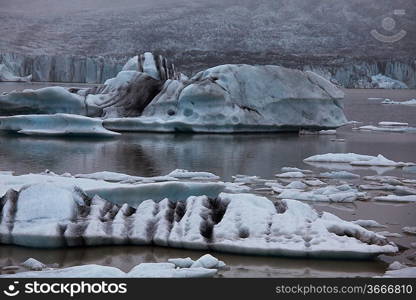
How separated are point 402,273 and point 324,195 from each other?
239cm

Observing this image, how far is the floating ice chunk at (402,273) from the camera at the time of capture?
141 inches

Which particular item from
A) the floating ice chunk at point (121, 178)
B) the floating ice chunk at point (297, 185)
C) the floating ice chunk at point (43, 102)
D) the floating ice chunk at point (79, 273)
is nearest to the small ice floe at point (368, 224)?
the floating ice chunk at point (297, 185)

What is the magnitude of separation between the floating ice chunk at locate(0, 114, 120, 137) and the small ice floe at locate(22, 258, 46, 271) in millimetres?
8171

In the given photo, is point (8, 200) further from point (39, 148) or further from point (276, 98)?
point (276, 98)

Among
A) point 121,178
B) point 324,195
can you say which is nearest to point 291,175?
point 324,195

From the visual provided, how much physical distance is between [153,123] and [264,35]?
45.0 m

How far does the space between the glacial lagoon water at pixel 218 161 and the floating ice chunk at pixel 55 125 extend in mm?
268

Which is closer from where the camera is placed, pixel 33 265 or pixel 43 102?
pixel 33 265

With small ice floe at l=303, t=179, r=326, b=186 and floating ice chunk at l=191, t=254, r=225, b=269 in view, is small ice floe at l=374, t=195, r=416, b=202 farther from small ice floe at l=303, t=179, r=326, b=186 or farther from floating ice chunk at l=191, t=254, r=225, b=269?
floating ice chunk at l=191, t=254, r=225, b=269

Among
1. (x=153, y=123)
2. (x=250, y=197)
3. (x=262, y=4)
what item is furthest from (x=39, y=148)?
(x=262, y=4)

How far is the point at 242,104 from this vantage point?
12836 mm

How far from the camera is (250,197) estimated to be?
463 centimetres

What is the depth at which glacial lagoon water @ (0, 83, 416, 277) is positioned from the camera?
13.0 ft

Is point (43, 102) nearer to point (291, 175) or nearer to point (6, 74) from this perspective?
point (291, 175)
